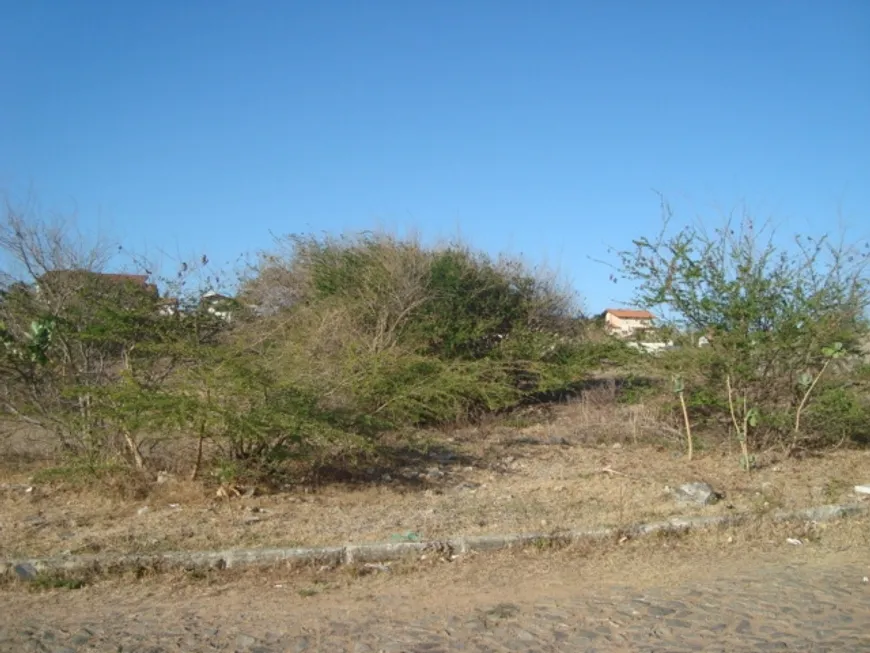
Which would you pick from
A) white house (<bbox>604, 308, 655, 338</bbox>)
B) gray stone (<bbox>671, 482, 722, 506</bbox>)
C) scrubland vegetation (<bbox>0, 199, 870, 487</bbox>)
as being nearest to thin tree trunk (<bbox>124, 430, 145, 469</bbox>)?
scrubland vegetation (<bbox>0, 199, 870, 487</bbox>)

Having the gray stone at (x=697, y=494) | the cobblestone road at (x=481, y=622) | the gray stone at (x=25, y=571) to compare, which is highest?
the gray stone at (x=697, y=494)

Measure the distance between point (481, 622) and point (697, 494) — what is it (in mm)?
3761

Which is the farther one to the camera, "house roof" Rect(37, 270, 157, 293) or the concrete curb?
"house roof" Rect(37, 270, 157, 293)

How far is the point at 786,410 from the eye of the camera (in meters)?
9.69

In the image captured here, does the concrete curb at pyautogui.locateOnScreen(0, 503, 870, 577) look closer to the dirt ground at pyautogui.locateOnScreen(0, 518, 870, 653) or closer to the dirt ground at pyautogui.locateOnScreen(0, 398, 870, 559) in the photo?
the dirt ground at pyautogui.locateOnScreen(0, 518, 870, 653)

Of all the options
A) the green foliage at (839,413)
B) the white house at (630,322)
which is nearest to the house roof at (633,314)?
the white house at (630,322)

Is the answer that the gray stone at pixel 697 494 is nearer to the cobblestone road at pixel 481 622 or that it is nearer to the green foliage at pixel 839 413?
the cobblestone road at pixel 481 622

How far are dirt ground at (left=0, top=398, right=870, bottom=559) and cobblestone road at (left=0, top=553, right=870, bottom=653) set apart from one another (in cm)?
103

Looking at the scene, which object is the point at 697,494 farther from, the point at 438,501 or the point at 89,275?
the point at 89,275

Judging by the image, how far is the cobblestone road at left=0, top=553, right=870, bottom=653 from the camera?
4277 millimetres

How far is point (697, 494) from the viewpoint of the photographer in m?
7.62

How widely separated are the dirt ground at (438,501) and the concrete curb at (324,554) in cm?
21

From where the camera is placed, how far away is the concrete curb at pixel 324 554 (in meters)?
5.42

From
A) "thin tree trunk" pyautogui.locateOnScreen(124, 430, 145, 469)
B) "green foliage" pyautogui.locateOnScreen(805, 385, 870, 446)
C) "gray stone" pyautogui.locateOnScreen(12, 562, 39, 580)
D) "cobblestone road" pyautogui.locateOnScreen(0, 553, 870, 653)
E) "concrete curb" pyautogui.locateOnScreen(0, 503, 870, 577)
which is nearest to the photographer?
"cobblestone road" pyautogui.locateOnScreen(0, 553, 870, 653)
